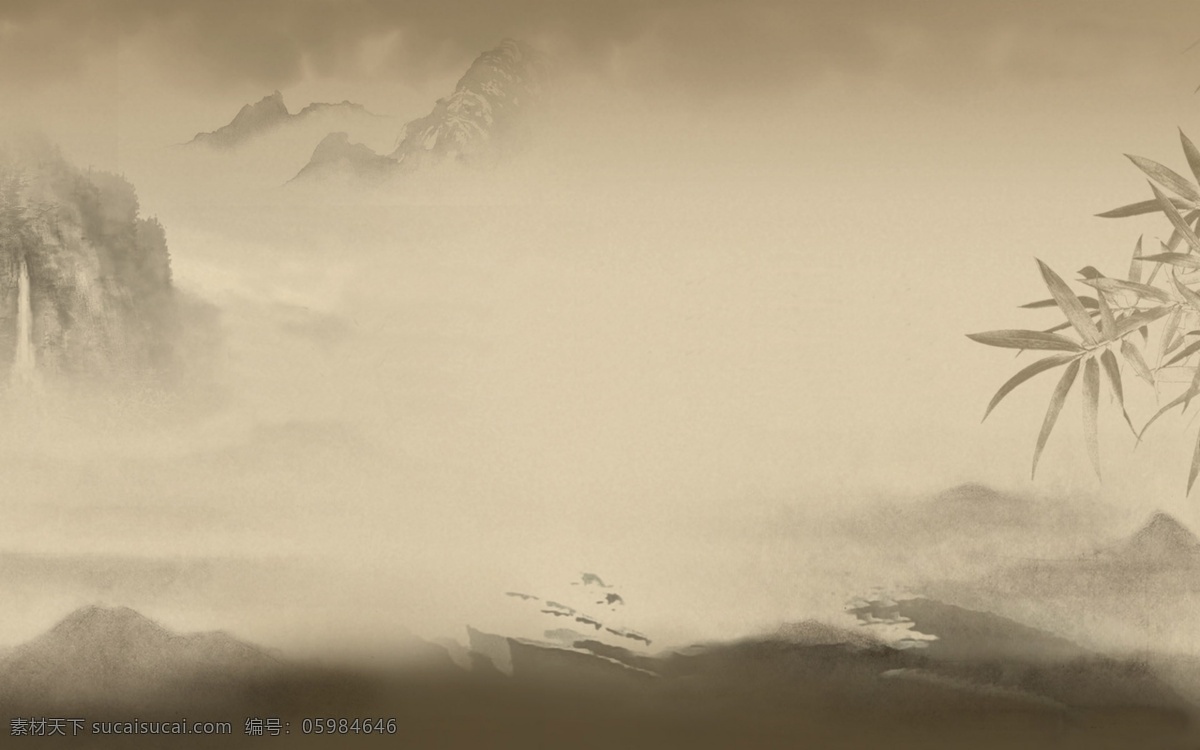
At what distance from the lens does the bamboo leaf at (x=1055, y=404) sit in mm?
2502

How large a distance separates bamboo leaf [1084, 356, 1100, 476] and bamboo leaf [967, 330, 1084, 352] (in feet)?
0.18

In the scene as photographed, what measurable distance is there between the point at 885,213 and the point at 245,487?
1633mm

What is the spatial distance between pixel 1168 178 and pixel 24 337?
2729 mm

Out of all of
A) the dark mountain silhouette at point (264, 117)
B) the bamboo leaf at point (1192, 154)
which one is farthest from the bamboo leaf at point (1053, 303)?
the dark mountain silhouette at point (264, 117)

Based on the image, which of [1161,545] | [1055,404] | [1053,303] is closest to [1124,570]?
[1161,545]

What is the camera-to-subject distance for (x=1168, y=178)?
2518 mm

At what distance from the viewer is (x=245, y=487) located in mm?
2471

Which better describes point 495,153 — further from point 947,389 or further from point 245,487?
point 947,389

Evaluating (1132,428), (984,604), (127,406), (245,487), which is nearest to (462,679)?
(245,487)

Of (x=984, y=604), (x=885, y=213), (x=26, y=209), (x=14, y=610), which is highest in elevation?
(x=26, y=209)

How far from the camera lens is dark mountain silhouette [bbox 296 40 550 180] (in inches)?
98.4

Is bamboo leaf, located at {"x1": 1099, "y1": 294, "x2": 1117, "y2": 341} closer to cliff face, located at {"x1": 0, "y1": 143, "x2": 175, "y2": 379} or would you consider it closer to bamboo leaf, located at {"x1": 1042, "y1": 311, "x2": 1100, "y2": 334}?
bamboo leaf, located at {"x1": 1042, "y1": 311, "x2": 1100, "y2": 334}

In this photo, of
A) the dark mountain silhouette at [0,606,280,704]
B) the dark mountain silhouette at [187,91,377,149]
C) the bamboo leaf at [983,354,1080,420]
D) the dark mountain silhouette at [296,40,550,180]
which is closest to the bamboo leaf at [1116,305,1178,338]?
the bamboo leaf at [983,354,1080,420]

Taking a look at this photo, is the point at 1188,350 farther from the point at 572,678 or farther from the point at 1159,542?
the point at 572,678
